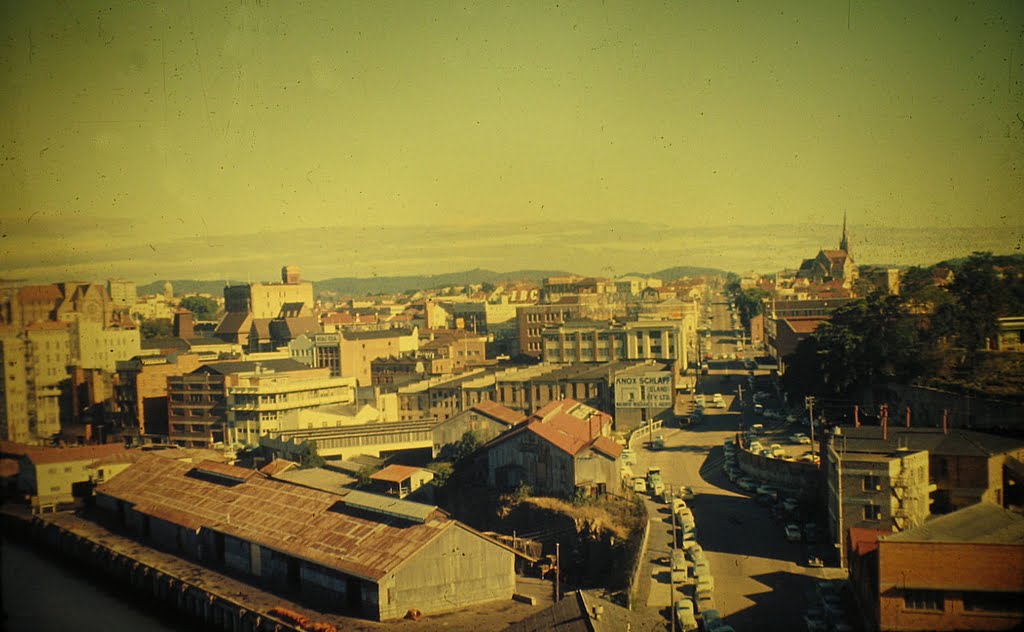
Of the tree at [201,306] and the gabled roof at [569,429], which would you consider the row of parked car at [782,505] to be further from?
the tree at [201,306]

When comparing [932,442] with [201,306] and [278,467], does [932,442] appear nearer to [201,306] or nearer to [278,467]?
[278,467]

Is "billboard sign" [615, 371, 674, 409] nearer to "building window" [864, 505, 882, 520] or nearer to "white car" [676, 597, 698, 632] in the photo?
"building window" [864, 505, 882, 520]

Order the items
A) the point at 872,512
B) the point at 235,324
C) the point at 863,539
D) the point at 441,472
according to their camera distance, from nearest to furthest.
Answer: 1. the point at 863,539
2. the point at 872,512
3. the point at 441,472
4. the point at 235,324

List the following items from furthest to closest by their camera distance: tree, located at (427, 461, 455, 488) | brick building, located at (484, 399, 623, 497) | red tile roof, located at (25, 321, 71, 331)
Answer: red tile roof, located at (25, 321, 71, 331)
tree, located at (427, 461, 455, 488)
brick building, located at (484, 399, 623, 497)

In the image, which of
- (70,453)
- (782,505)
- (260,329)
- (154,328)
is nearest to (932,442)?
(782,505)

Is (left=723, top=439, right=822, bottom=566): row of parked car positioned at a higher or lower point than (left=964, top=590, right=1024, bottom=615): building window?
lower

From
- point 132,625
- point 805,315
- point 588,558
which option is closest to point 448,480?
point 588,558

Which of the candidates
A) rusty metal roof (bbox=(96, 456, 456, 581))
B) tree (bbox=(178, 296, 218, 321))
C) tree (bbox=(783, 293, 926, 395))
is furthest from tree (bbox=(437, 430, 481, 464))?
tree (bbox=(178, 296, 218, 321))
